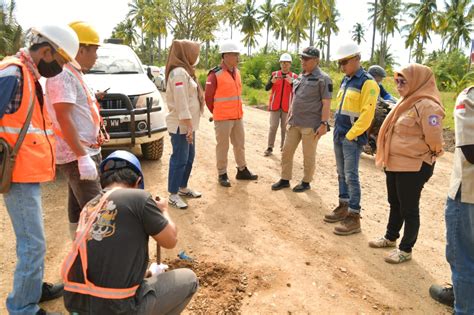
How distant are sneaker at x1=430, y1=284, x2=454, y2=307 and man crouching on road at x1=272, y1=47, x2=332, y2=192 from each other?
253 centimetres

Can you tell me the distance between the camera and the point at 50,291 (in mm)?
2961

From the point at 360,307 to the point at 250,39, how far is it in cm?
5254

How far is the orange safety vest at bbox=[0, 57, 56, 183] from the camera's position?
7.42ft

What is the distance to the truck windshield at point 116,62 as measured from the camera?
6.20 meters

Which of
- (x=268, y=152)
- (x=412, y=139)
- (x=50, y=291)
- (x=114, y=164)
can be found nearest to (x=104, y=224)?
(x=114, y=164)

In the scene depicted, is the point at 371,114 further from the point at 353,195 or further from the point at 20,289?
the point at 20,289

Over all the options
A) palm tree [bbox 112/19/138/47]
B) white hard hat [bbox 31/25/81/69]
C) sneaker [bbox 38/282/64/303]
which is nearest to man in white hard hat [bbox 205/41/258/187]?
sneaker [bbox 38/282/64/303]

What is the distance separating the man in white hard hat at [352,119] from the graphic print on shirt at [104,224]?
293 cm

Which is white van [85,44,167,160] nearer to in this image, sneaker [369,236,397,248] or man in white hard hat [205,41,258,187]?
man in white hard hat [205,41,258,187]

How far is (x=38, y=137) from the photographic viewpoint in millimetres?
2389

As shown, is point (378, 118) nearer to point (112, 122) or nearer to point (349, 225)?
point (349, 225)

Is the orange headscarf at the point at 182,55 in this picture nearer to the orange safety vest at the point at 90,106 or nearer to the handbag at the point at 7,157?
the orange safety vest at the point at 90,106

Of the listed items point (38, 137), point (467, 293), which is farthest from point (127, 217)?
point (467, 293)

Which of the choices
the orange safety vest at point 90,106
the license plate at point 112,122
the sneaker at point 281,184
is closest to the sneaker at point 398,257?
the sneaker at point 281,184
